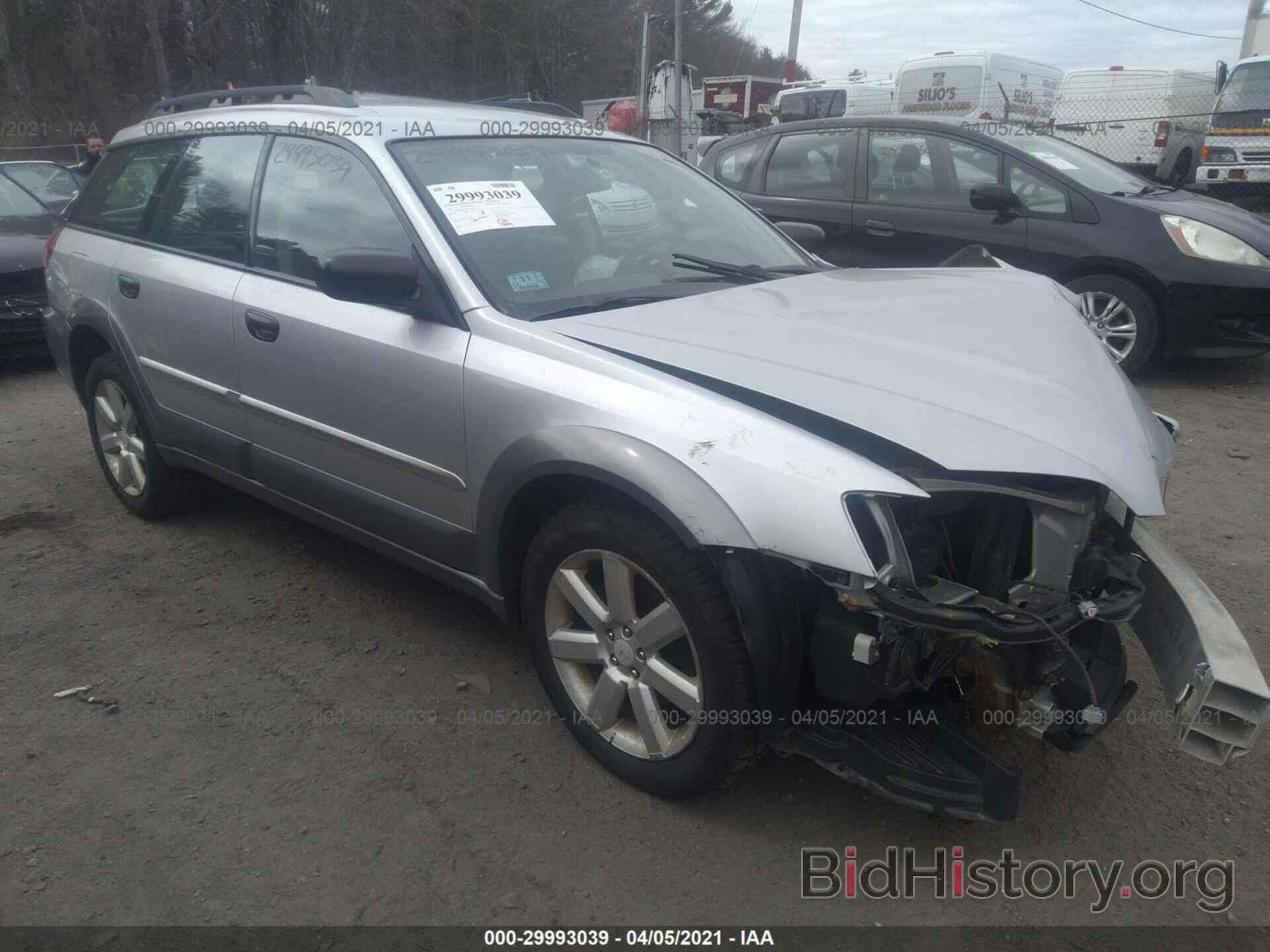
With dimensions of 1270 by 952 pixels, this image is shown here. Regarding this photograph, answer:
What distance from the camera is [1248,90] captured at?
13562 mm

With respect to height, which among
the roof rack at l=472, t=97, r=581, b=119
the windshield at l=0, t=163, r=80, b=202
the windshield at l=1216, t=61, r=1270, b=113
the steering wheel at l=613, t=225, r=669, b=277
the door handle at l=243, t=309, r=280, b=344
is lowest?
the windshield at l=0, t=163, r=80, b=202

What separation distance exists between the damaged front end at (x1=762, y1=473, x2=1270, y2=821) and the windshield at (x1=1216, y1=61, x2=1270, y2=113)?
14031mm

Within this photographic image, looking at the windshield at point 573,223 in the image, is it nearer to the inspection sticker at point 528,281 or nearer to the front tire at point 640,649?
the inspection sticker at point 528,281

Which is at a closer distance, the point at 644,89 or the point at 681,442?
the point at 681,442

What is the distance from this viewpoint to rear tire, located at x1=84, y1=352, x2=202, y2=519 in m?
4.30

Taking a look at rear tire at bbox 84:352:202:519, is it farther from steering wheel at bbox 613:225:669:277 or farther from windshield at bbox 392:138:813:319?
steering wheel at bbox 613:225:669:277

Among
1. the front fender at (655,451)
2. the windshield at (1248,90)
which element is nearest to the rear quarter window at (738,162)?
the front fender at (655,451)

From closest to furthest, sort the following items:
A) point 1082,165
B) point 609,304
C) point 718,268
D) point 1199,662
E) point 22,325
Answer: point 1199,662 < point 609,304 < point 718,268 < point 1082,165 < point 22,325

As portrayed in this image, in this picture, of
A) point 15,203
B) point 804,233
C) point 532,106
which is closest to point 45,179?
point 15,203

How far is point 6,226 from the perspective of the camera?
7.96 metres

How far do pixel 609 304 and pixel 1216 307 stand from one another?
15.9 ft

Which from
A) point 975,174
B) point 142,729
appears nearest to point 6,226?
point 142,729

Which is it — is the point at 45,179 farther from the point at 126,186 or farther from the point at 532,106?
the point at 532,106

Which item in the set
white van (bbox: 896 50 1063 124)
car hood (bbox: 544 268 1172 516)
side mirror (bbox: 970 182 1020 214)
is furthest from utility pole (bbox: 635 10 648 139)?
car hood (bbox: 544 268 1172 516)
